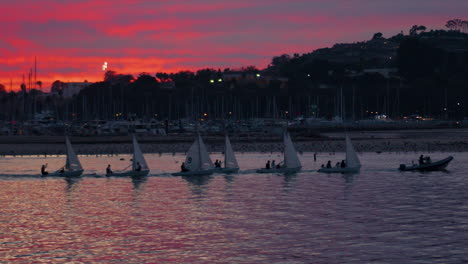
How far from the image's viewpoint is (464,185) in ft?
235

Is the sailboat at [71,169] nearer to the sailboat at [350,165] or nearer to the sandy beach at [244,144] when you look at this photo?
the sailboat at [350,165]

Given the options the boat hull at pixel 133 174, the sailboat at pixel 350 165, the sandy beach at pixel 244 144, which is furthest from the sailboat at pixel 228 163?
the sandy beach at pixel 244 144

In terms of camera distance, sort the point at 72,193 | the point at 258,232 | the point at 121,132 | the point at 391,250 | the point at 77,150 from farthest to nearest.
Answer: the point at 121,132, the point at 77,150, the point at 72,193, the point at 258,232, the point at 391,250

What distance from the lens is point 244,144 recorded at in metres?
135

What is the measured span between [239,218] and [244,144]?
82939 millimetres

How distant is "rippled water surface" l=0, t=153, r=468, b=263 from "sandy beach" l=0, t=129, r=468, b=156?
3686cm

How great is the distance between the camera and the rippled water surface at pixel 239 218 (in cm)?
4048

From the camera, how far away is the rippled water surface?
40484 mm

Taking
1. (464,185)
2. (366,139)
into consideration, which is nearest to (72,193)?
(464,185)

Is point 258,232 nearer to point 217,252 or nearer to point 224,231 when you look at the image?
point 224,231

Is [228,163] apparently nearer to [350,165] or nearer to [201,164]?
[201,164]

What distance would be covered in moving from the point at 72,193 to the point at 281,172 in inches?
924

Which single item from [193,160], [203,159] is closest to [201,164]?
[203,159]

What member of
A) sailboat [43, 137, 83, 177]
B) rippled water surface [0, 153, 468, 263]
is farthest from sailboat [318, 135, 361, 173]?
sailboat [43, 137, 83, 177]
